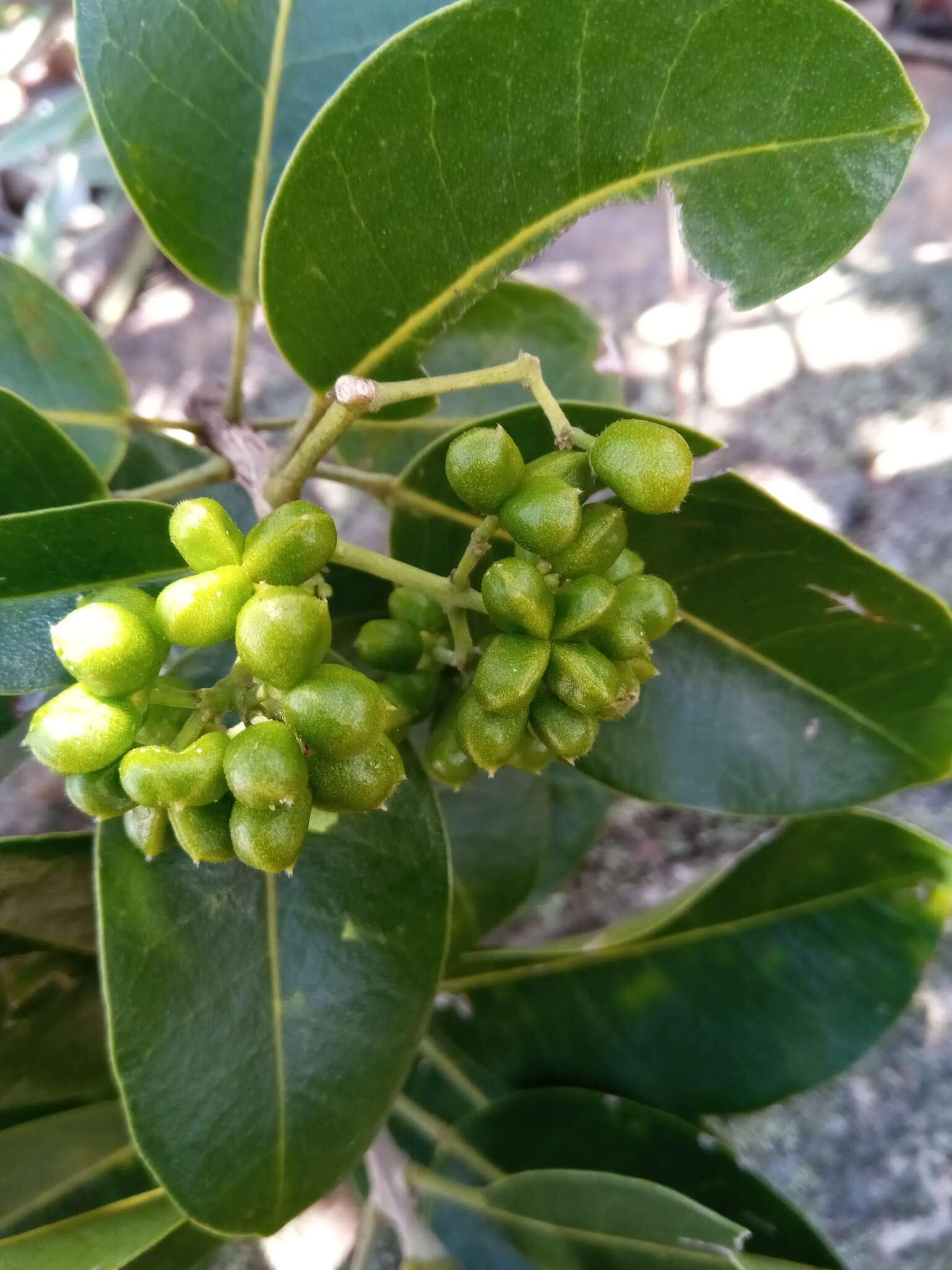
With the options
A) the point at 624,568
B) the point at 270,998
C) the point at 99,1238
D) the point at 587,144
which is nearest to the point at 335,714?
the point at 624,568

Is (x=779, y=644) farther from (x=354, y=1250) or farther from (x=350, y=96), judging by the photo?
(x=354, y=1250)

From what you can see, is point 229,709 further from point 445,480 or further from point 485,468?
point 445,480

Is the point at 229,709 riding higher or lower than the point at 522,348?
higher

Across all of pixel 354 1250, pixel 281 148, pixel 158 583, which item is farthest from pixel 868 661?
pixel 354 1250

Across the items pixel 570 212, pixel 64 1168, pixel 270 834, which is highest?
pixel 570 212

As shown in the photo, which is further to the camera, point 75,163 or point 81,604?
point 75,163

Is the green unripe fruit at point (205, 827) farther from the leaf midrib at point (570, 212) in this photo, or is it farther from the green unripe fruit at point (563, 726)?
the leaf midrib at point (570, 212)
